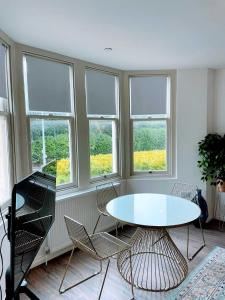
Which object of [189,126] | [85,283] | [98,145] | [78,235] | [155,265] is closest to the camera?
[78,235]

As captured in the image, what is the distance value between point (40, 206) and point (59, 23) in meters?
1.56

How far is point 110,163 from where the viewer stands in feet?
12.9

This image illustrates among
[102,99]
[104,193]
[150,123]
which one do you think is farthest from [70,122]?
[150,123]

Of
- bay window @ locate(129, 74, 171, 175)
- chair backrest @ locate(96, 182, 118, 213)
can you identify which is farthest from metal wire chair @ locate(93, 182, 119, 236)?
bay window @ locate(129, 74, 171, 175)

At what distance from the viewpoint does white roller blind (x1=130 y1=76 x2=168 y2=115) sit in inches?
157

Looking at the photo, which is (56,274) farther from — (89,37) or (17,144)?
(89,37)

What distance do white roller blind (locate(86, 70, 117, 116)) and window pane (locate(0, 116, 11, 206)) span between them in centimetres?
131

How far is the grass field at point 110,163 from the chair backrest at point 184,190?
0.39 metres

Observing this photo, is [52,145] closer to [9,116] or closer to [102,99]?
[9,116]

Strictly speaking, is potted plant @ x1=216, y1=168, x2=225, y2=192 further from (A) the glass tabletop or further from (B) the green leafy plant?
(A) the glass tabletop

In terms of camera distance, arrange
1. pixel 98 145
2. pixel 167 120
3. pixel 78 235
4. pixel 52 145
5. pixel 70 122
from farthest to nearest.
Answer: pixel 167 120 < pixel 98 145 < pixel 70 122 < pixel 52 145 < pixel 78 235

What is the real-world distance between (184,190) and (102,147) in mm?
1476

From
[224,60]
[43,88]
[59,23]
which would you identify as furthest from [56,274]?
[224,60]

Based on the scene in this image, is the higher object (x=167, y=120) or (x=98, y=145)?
(x=167, y=120)
